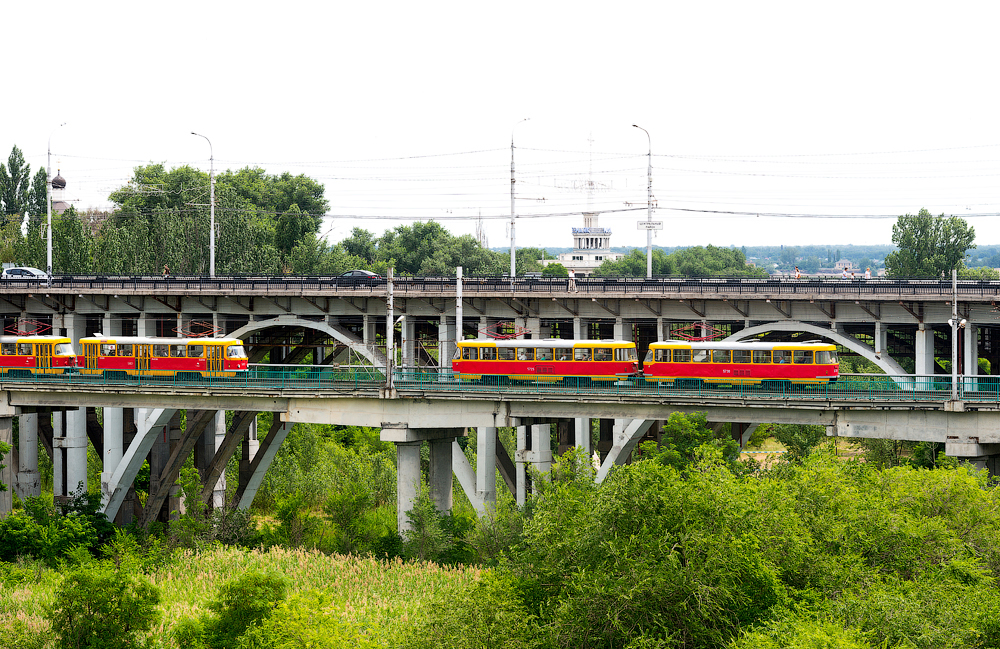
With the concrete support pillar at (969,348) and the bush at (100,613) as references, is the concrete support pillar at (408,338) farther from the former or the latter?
the concrete support pillar at (969,348)

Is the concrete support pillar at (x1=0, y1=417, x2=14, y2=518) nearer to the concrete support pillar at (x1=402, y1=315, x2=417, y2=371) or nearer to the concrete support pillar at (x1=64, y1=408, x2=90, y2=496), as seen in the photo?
the concrete support pillar at (x1=64, y1=408, x2=90, y2=496)

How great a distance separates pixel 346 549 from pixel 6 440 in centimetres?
1804

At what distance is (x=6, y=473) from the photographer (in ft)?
201

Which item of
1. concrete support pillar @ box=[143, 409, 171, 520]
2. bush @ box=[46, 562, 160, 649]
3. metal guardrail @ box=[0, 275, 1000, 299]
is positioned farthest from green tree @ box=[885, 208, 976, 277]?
bush @ box=[46, 562, 160, 649]

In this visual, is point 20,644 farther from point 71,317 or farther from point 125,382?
point 71,317

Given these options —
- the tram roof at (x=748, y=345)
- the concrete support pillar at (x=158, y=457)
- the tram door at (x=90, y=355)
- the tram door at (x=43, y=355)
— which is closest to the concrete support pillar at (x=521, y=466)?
the tram roof at (x=748, y=345)

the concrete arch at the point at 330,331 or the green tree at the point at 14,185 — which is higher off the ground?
the green tree at the point at 14,185

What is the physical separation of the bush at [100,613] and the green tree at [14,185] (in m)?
100

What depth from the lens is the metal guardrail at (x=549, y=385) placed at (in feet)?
135

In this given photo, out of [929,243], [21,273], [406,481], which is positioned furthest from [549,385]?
[929,243]

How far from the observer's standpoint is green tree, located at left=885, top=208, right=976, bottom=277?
11031cm

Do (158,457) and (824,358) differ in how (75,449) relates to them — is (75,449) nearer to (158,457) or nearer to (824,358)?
(158,457)

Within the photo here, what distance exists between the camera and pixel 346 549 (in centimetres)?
5153

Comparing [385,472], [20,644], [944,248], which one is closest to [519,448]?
[385,472]
